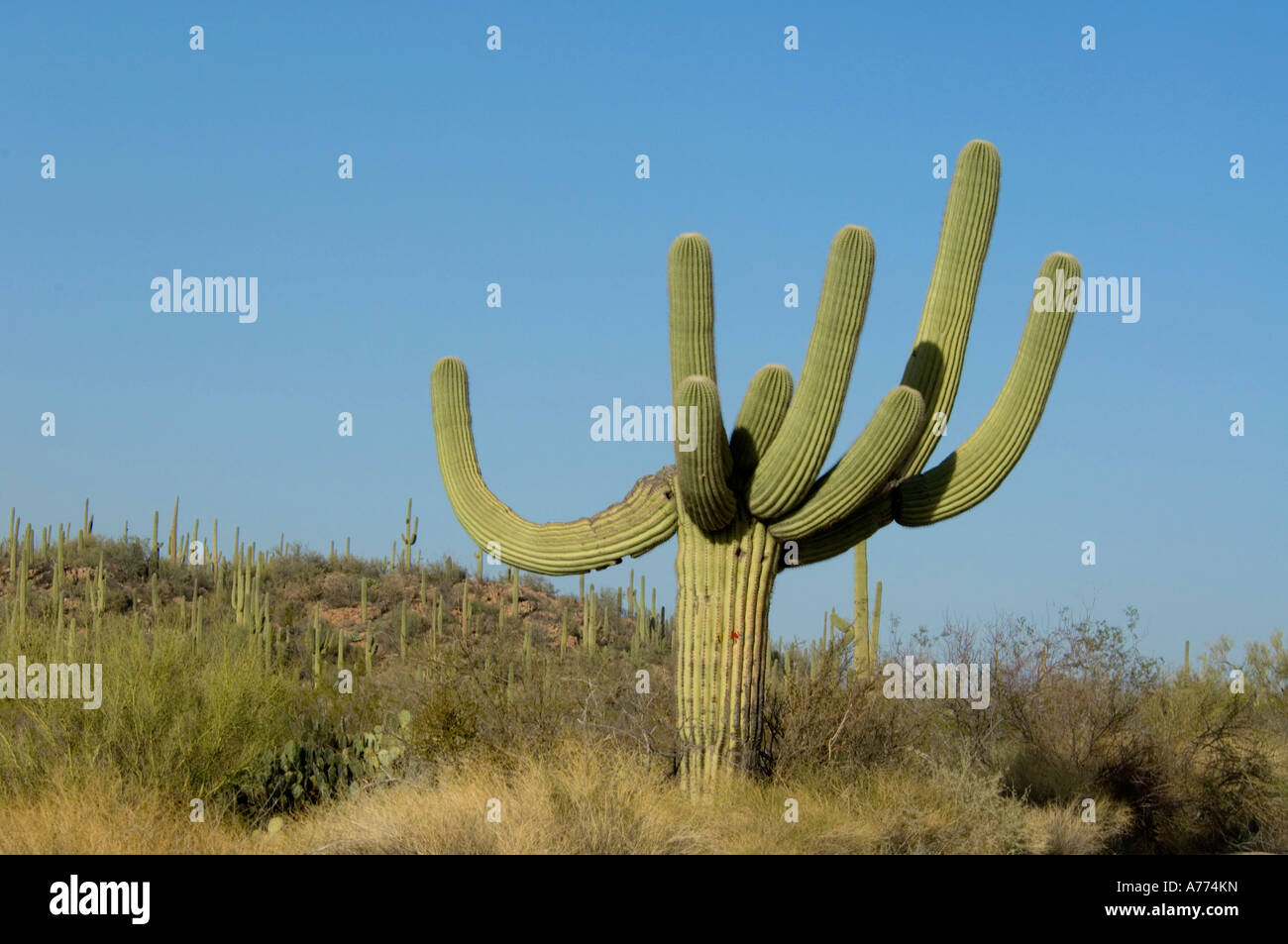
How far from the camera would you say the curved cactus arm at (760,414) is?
1076 centimetres

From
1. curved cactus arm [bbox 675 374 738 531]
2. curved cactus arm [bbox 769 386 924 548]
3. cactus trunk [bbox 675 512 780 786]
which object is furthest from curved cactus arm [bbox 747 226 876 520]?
cactus trunk [bbox 675 512 780 786]

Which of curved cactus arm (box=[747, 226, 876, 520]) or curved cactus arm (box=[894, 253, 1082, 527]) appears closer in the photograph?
curved cactus arm (box=[747, 226, 876, 520])

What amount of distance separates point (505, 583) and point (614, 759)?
19138 mm

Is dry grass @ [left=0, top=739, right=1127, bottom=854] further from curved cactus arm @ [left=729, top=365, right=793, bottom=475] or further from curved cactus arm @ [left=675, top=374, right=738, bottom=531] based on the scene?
curved cactus arm @ [left=729, top=365, right=793, bottom=475]

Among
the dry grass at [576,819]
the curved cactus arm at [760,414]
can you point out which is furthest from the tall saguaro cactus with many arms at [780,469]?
the dry grass at [576,819]

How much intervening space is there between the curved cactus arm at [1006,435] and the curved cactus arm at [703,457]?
1708mm

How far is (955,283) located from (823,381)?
1.86 metres

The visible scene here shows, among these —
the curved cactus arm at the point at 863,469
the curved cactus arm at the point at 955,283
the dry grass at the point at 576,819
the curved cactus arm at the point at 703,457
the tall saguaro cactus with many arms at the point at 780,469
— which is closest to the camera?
the dry grass at the point at 576,819

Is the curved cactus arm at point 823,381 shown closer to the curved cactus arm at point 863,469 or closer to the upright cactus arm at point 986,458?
the curved cactus arm at point 863,469

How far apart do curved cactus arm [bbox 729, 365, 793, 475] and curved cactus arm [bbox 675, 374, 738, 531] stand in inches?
8.0

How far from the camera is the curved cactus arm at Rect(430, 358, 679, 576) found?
36.9 ft

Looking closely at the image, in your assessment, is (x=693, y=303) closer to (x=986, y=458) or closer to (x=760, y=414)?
(x=760, y=414)

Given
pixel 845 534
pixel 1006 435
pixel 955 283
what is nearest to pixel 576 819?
pixel 845 534
